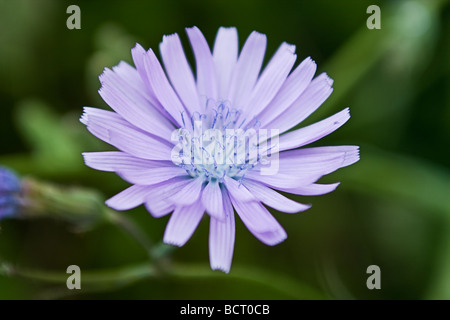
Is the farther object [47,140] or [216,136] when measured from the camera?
[47,140]

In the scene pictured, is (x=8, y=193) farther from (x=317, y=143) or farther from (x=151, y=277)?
(x=317, y=143)

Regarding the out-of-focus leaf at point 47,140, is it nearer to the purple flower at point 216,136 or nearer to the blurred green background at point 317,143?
the blurred green background at point 317,143

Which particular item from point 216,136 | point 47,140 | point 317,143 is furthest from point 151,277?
point 317,143

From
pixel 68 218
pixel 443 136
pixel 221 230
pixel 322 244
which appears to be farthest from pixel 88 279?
pixel 443 136

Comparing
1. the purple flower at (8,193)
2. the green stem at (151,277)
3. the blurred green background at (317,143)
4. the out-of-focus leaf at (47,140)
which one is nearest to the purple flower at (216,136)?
the green stem at (151,277)

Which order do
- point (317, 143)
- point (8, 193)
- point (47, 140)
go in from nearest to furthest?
point (8, 193), point (47, 140), point (317, 143)

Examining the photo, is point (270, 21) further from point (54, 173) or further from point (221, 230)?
point (221, 230)

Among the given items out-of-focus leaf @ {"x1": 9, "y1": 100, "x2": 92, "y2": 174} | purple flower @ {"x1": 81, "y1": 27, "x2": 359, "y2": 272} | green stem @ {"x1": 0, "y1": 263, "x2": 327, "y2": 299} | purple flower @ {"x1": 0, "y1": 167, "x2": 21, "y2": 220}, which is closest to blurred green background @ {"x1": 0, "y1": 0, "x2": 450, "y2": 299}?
out-of-focus leaf @ {"x1": 9, "y1": 100, "x2": 92, "y2": 174}

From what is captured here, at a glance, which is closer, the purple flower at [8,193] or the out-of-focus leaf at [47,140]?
the purple flower at [8,193]
